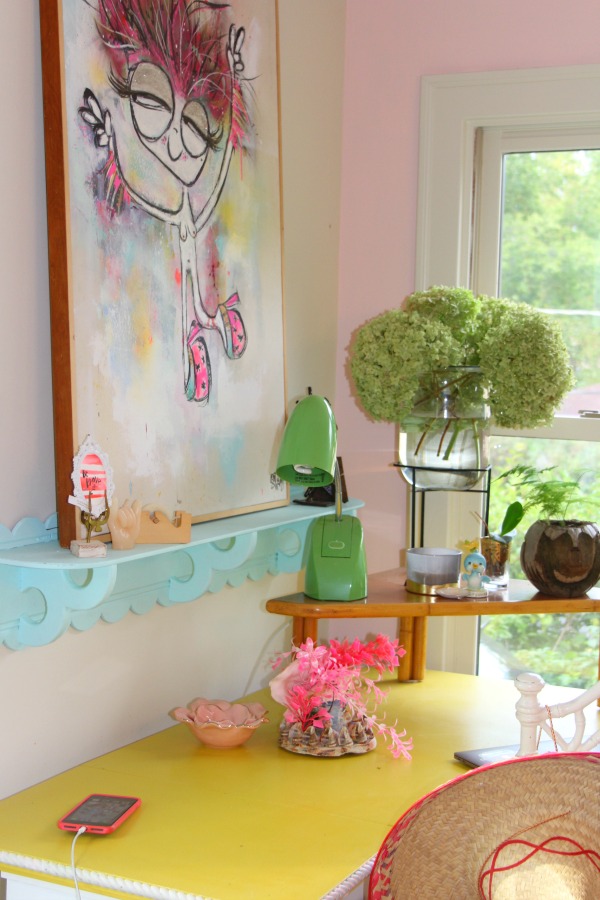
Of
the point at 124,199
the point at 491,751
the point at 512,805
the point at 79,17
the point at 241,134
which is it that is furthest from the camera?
the point at 241,134

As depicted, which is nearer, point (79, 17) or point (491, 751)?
point (79, 17)

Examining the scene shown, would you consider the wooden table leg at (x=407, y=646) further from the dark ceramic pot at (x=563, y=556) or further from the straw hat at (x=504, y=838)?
the straw hat at (x=504, y=838)

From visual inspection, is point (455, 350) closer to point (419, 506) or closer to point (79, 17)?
point (419, 506)

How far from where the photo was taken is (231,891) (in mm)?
1325

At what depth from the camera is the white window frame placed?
7.82 feet

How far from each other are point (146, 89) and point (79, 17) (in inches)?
7.1

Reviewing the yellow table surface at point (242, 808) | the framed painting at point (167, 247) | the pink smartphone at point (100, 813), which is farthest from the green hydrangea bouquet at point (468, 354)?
the pink smartphone at point (100, 813)

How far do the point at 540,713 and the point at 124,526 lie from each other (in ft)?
2.35

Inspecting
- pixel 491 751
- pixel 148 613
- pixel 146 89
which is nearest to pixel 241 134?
pixel 146 89

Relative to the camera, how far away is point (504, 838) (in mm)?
1197

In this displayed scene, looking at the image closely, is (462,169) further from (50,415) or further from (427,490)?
(50,415)

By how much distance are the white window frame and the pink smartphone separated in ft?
3.84

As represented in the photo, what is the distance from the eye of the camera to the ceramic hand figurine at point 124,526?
5.34ft

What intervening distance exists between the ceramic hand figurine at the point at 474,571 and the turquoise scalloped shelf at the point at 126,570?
0.30 m
